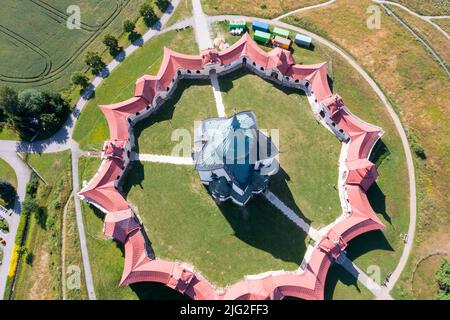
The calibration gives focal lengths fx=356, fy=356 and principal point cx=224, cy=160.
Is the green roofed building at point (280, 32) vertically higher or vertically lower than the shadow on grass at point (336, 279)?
higher

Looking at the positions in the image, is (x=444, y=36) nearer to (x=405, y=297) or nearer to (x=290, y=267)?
(x=405, y=297)

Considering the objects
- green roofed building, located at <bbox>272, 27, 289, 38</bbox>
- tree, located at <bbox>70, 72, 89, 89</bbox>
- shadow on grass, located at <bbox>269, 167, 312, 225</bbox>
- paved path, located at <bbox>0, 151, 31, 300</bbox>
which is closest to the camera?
paved path, located at <bbox>0, 151, 31, 300</bbox>

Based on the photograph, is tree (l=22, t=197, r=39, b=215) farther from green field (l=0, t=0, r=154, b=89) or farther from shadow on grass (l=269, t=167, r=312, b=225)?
shadow on grass (l=269, t=167, r=312, b=225)

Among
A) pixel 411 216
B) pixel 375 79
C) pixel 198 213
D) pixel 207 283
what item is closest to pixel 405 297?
pixel 411 216

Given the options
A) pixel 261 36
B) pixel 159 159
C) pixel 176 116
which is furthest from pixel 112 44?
pixel 261 36

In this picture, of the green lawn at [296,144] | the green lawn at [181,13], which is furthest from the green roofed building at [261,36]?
the green lawn at [181,13]

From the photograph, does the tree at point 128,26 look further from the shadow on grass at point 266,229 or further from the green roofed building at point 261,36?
the shadow on grass at point 266,229

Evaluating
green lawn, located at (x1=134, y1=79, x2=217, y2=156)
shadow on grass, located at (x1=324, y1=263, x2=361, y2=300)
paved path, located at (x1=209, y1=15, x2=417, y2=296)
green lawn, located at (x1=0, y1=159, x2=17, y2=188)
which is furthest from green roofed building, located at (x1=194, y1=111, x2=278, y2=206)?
green lawn, located at (x1=0, y1=159, x2=17, y2=188)
